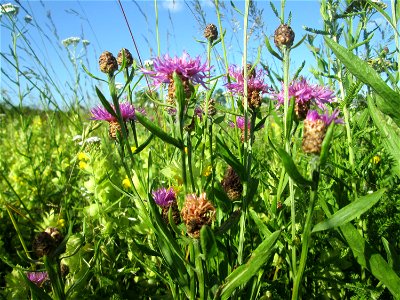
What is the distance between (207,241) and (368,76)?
47cm

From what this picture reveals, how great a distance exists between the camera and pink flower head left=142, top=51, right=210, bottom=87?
998 mm

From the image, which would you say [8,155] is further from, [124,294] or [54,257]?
[54,257]

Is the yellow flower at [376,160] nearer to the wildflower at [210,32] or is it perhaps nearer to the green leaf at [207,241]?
the wildflower at [210,32]

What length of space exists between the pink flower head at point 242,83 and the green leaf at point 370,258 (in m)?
0.44

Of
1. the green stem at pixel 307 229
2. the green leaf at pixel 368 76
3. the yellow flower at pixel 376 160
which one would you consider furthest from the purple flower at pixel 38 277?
the yellow flower at pixel 376 160

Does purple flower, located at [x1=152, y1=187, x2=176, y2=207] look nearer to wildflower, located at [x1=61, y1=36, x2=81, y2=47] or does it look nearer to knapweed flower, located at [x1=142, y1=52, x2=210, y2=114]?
knapweed flower, located at [x1=142, y1=52, x2=210, y2=114]

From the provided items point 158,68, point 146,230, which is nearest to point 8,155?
point 146,230

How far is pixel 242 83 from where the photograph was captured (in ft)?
3.85

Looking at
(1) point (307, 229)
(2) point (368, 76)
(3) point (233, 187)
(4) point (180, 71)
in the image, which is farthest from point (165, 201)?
(2) point (368, 76)

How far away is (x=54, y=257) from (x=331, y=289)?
81cm

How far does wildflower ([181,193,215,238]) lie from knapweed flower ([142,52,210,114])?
323 millimetres

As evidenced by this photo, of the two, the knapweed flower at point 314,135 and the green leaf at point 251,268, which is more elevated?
the knapweed flower at point 314,135

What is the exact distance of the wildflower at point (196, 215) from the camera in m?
0.75

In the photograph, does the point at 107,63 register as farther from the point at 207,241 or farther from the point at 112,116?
the point at 207,241
